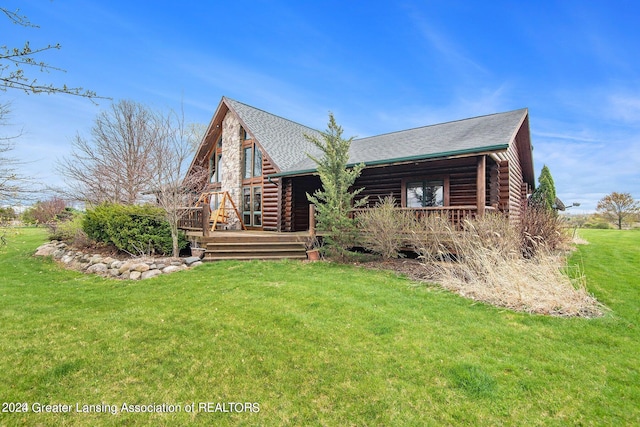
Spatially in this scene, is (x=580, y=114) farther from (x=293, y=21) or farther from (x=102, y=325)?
(x=102, y=325)

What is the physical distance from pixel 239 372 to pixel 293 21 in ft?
47.0

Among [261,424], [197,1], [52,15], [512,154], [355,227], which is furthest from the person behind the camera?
[512,154]

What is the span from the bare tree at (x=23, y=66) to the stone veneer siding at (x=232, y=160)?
14002 millimetres

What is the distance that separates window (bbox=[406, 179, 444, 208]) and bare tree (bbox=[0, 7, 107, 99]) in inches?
445

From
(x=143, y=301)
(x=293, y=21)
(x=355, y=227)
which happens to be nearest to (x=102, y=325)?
(x=143, y=301)

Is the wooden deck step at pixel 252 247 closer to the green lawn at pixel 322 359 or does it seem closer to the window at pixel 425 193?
the green lawn at pixel 322 359

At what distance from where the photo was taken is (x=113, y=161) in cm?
1761

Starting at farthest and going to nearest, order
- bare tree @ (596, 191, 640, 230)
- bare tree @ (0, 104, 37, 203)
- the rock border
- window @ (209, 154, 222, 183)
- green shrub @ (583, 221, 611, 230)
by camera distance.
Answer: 1. green shrub @ (583, 221, 611, 230)
2. bare tree @ (596, 191, 640, 230)
3. window @ (209, 154, 222, 183)
4. the rock border
5. bare tree @ (0, 104, 37, 203)

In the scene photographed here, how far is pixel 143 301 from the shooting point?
588cm

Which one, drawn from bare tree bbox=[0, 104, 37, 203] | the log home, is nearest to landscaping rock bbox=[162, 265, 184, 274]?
the log home

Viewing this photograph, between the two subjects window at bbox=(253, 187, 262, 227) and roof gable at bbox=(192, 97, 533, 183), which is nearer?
roof gable at bbox=(192, 97, 533, 183)

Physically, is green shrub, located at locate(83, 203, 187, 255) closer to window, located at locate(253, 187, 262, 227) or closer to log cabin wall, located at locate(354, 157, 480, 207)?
window, located at locate(253, 187, 262, 227)

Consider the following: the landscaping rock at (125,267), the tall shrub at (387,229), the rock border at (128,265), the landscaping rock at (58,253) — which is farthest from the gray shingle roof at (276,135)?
the landscaping rock at (58,253)

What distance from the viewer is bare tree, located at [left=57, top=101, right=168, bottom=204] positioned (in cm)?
1705
